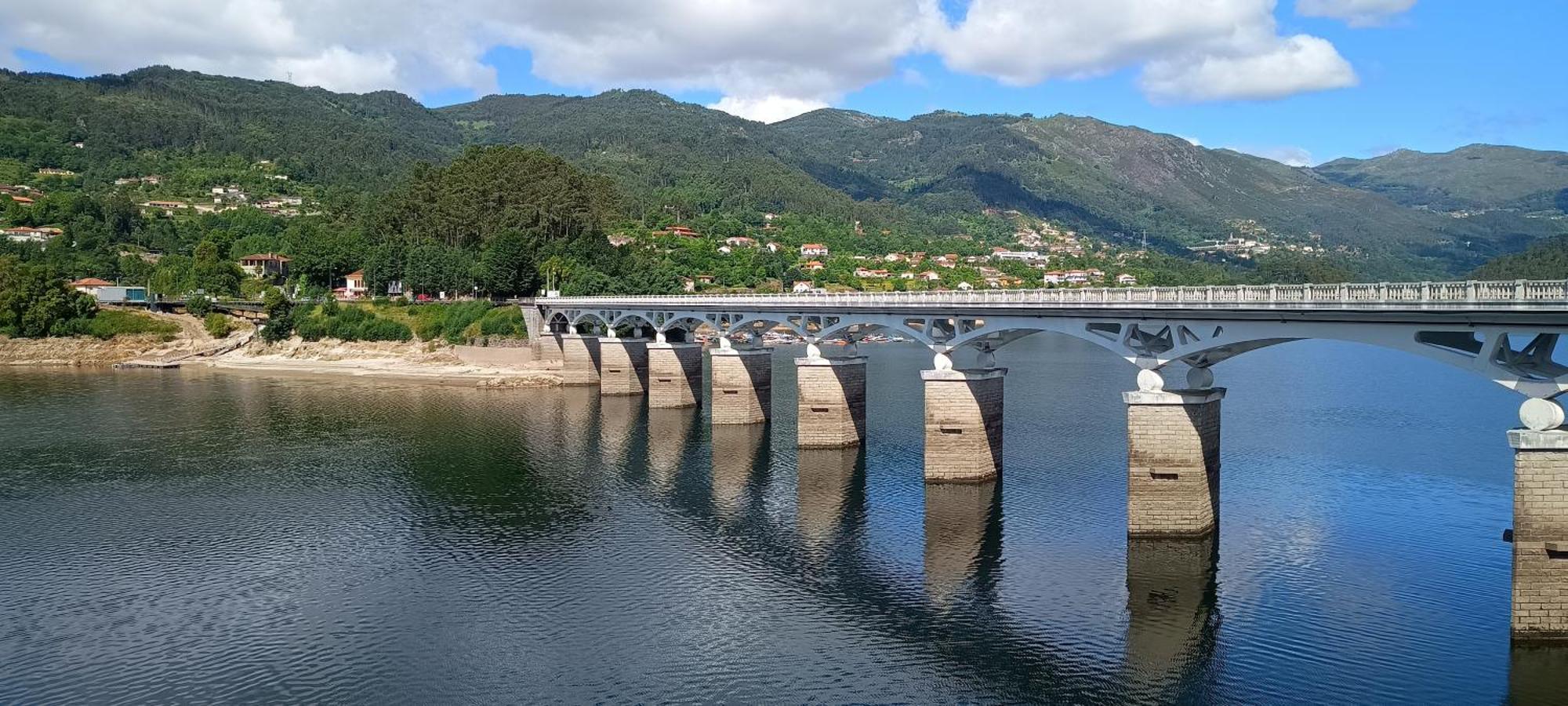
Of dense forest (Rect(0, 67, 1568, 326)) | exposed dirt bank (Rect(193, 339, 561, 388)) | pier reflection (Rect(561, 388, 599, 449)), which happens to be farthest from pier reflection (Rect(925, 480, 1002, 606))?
dense forest (Rect(0, 67, 1568, 326))

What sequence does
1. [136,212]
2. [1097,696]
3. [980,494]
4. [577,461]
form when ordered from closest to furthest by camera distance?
[1097,696] < [980,494] < [577,461] < [136,212]

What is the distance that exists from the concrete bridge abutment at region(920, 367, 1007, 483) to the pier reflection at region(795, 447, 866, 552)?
2822 mm

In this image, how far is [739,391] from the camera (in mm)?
49531

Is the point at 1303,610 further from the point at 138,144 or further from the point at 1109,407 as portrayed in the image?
the point at 138,144

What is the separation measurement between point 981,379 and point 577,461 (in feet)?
53.5

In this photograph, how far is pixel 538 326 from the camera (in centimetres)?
7700

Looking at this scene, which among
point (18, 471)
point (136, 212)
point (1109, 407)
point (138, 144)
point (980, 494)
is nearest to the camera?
point (980, 494)

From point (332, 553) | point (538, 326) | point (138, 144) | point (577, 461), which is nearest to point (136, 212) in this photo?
point (138, 144)

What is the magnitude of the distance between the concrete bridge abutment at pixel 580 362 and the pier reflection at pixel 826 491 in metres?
29.7

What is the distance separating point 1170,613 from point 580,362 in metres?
51.7

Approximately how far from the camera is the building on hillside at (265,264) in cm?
10519

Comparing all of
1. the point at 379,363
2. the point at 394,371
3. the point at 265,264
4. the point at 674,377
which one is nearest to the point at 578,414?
the point at 674,377

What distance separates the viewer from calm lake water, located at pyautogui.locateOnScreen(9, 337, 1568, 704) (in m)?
18.8

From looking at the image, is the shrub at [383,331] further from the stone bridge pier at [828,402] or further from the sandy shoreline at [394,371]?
the stone bridge pier at [828,402]
